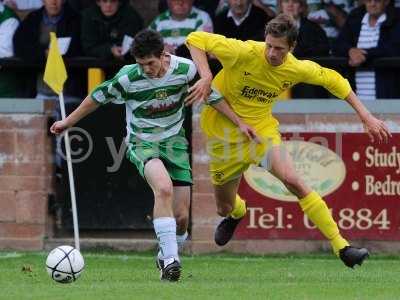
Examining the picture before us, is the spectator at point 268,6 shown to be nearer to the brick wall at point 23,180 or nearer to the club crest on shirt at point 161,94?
the brick wall at point 23,180

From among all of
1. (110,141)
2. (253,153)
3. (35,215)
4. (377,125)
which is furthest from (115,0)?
(377,125)

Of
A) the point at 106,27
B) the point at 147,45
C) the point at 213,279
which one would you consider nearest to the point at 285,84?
the point at 147,45

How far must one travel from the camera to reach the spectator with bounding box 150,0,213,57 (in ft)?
43.8

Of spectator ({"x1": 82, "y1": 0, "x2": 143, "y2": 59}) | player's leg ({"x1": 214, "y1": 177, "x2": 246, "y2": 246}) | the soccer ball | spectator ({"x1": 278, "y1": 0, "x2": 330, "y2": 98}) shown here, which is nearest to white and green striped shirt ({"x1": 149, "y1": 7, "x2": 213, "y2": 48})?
spectator ({"x1": 82, "y1": 0, "x2": 143, "y2": 59})

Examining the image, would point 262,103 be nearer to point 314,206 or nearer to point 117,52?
point 314,206

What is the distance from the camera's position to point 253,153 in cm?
1057

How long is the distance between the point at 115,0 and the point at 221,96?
12.1ft

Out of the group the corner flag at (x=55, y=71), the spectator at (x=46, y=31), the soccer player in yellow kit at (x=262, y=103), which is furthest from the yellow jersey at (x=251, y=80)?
the spectator at (x=46, y=31)

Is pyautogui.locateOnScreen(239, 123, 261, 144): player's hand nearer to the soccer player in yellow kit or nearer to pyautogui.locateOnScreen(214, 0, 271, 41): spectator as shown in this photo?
the soccer player in yellow kit

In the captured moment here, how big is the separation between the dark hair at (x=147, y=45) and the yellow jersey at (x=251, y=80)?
0.72 metres

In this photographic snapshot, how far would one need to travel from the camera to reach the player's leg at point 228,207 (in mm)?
10938

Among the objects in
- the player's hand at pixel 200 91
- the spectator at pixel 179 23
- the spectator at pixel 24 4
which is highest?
the spectator at pixel 24 4

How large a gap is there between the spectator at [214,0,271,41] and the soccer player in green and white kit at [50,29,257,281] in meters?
3.19

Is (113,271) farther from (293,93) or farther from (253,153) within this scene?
(293,93)
